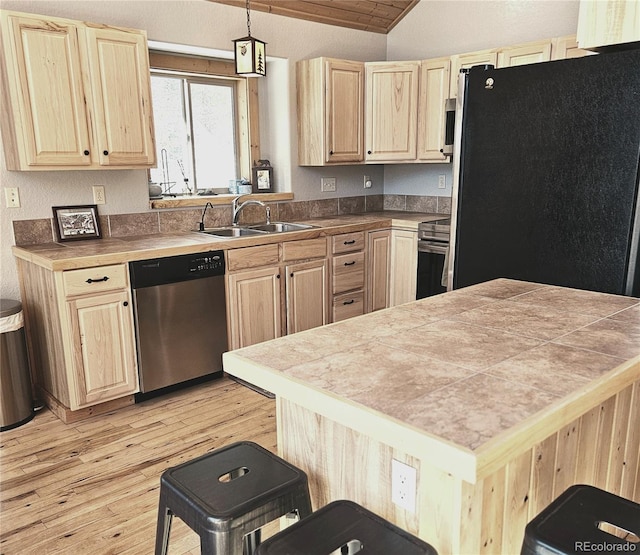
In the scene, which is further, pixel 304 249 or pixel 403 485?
pixel 304 249

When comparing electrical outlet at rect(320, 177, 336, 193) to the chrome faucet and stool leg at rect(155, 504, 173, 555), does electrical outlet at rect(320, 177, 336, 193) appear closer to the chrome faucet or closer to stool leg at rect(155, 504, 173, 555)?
the chrome faucet

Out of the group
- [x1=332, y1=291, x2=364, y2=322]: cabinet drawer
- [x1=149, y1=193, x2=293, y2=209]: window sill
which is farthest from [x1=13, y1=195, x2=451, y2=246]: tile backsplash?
[x1=332, y1=291, x2=364, y2=322]: cabinet drawer

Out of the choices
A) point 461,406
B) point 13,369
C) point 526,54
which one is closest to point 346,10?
point 526,54

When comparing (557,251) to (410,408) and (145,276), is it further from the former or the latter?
(145,276)

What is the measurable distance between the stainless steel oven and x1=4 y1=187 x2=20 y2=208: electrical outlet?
2689 mm

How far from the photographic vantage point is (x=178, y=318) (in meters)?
3.27

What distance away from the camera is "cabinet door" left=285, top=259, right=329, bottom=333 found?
388 cm

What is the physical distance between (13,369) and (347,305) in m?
2.28

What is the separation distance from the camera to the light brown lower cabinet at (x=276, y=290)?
3.56 metres

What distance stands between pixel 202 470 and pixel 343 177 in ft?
12.4

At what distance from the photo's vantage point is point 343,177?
16.1ft

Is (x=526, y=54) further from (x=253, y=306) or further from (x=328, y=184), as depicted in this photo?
(x=253, y=306)

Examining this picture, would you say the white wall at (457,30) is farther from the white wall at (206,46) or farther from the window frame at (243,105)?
the window frame at (243,105)

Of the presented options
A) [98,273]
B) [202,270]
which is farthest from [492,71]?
[98,273]
